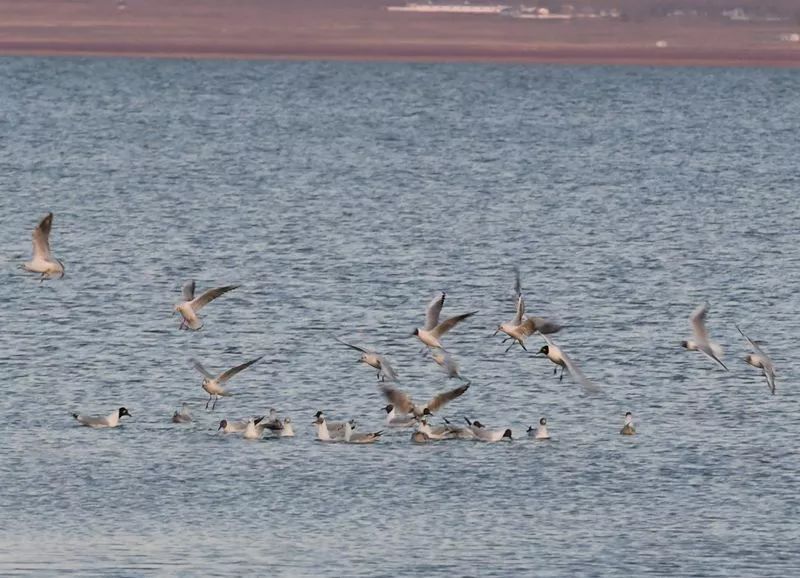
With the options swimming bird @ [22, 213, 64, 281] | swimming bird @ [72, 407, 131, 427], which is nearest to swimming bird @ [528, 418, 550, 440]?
swimming bird @ [72, 407, 131, 427]

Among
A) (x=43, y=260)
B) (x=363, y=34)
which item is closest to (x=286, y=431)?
(x=43, y=260)

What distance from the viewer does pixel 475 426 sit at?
29438 mm

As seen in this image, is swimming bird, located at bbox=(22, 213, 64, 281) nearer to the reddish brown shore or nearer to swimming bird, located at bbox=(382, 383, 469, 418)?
swimming bird, located at bbox=(382, 383, 469, 418)

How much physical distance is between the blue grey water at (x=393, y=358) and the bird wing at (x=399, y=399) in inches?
18.2

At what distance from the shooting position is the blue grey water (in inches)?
955

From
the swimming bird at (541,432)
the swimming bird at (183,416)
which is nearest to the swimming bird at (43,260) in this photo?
the swimming bird at (183,416)

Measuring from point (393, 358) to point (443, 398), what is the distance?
20.0 ft

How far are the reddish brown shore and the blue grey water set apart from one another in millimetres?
58462

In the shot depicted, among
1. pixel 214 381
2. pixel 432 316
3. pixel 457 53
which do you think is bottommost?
pixel 457 53

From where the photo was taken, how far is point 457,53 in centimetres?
14588

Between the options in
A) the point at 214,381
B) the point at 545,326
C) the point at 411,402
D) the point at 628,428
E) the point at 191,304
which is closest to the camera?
the point at 545,326

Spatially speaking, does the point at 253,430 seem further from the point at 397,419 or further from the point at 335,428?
the point at 397,419

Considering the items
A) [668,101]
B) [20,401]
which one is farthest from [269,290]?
[668,101]

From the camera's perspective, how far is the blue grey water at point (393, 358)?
24.3 m
